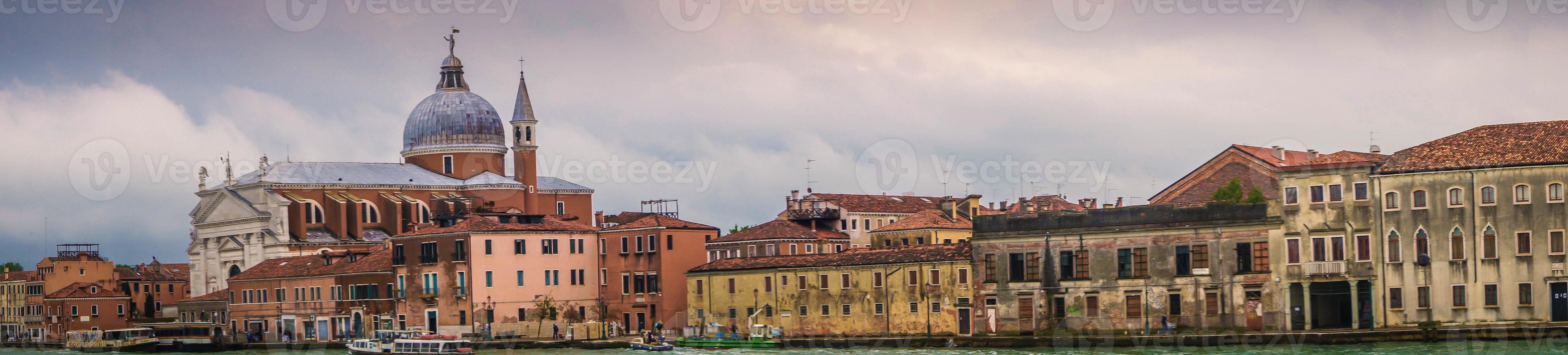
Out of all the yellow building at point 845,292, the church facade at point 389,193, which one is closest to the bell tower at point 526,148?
the church facade at point 389,193

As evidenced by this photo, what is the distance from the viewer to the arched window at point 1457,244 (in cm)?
5094

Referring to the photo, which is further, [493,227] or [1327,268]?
[493,227]

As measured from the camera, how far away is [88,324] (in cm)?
9812

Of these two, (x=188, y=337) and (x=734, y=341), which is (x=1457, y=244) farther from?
(x=188, y=337)

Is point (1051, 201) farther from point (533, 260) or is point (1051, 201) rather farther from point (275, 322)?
point (275, 322)

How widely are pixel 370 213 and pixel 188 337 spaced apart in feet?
50.1

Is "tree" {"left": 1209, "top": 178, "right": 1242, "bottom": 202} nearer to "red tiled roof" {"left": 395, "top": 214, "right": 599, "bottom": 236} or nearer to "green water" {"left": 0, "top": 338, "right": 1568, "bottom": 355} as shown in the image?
"green water" {"left": 0, "top": 338, "right": 1568, "bottom": 355}

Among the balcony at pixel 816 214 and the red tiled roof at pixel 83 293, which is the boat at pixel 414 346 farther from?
the red tiled roof at pixel 83 293

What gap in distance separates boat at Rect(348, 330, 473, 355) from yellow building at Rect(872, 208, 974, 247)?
18.9 metres

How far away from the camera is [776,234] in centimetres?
7100

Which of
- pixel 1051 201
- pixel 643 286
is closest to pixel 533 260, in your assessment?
pixel 643 286

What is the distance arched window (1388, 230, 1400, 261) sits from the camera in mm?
51969

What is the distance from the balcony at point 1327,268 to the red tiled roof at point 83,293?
226ft

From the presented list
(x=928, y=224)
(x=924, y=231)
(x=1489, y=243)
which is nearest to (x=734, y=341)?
(x=924, y=231)
